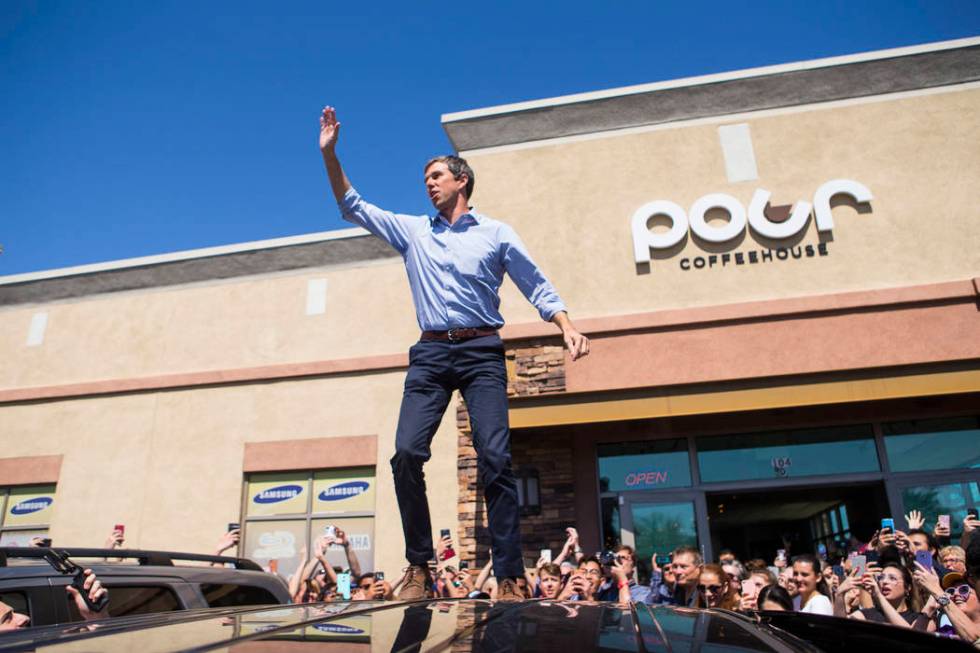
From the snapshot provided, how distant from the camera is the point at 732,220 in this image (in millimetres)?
10469

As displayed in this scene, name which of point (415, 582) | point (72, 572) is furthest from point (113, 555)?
point (415, 582)

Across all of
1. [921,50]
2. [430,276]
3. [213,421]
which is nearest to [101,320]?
[213,421]

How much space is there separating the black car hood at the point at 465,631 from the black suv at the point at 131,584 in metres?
2.01

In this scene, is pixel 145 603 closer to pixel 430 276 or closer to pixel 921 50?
pixel 430 276

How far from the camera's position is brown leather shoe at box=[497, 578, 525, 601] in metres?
3.01

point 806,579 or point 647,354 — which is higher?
point 647,354

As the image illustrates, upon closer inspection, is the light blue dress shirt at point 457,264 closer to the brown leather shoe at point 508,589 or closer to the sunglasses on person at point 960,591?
the brown leather shoe at point 508,589

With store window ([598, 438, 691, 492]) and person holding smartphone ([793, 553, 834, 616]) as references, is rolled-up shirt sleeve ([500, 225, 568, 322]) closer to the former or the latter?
person holding smartphone ([793, 553, 834, 616])

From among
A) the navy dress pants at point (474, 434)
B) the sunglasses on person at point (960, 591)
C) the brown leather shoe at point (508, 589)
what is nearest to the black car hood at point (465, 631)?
the brown leather shoe at point (508, 589)

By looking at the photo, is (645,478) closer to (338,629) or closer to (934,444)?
(934,444)

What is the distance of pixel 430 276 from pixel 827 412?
8.15 metres

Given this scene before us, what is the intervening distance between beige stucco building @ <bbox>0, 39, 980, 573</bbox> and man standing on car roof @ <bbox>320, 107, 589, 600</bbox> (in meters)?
6.31

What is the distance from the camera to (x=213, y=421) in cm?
1205

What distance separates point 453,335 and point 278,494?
354 inches
